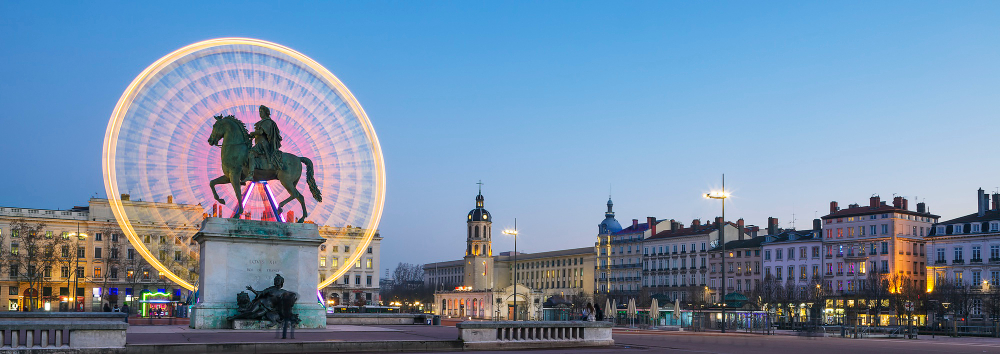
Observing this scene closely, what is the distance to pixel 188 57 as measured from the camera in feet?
132

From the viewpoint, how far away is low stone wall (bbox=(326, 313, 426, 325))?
133ft

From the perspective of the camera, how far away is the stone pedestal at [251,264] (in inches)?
1240

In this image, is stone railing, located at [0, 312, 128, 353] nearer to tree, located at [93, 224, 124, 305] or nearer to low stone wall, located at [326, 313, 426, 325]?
low stone wall, located at [326, 313, 426, 325]

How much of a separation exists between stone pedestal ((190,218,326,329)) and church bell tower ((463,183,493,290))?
436ft

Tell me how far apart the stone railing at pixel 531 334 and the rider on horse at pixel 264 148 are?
10251mm

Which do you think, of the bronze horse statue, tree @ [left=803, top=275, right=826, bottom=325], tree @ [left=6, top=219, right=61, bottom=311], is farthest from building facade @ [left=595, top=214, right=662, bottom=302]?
the bronze horse statue

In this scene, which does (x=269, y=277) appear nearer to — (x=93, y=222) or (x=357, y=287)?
(x=93, y=222)

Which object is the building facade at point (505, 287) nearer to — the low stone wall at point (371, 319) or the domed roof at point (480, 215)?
the domed roof at point (480, 215)

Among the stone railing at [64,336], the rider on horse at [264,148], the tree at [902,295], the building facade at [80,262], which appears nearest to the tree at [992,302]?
the tree at [902,295]

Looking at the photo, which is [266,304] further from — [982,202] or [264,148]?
[982,202]

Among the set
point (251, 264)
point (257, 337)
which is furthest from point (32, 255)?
point (257, 337)

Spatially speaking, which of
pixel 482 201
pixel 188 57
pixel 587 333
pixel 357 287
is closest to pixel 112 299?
pixel 357 287

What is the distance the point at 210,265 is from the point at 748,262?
10804 centimetres

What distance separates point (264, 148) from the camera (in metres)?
Result: 33.3
